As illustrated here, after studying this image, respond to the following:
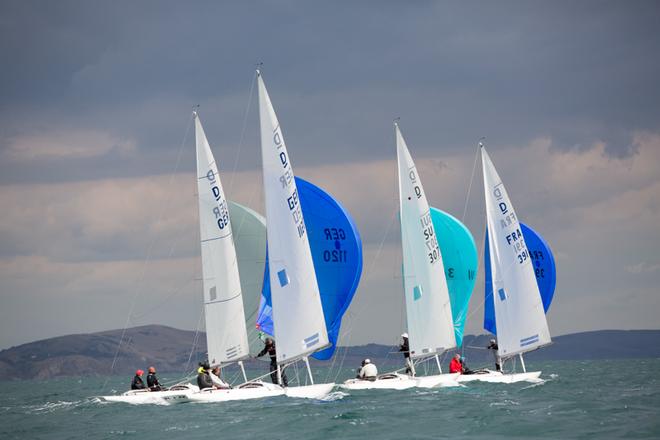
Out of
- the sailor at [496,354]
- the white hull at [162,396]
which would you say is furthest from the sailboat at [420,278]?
the white hull at [162,396]

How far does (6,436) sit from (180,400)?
18.6 ft

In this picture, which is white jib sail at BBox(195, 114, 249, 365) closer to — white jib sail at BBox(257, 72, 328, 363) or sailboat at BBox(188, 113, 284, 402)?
sailboat at BBox(188, 113, 284, 402)

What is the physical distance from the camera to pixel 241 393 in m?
31.1

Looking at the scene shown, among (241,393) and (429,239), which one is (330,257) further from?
(241,393)

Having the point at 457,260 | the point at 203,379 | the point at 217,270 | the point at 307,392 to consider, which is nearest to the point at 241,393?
the point at 203,379

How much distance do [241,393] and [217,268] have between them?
175 inches

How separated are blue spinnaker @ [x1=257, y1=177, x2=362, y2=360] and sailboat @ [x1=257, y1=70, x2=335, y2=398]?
12.4 feet

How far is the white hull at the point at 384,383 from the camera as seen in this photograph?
3456 cm

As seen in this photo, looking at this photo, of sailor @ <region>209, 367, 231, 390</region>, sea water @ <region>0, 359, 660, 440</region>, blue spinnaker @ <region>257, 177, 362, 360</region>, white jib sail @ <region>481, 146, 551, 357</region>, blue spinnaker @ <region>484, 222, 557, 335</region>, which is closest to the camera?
sea water @ <region>0, 359, 660, 440</region>

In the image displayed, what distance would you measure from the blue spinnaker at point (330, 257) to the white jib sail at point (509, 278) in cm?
610

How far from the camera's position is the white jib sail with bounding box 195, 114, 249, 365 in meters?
33.3

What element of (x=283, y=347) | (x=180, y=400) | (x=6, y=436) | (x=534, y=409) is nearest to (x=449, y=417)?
(x=534, y=409)

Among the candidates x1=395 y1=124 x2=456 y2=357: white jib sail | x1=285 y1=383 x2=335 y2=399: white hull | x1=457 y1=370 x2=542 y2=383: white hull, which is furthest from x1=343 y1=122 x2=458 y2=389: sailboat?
x1=285 y1=383 x2=335 y2=399: white hull

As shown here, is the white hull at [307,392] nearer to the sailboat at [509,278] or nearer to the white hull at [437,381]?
the white hull at [437,381]
